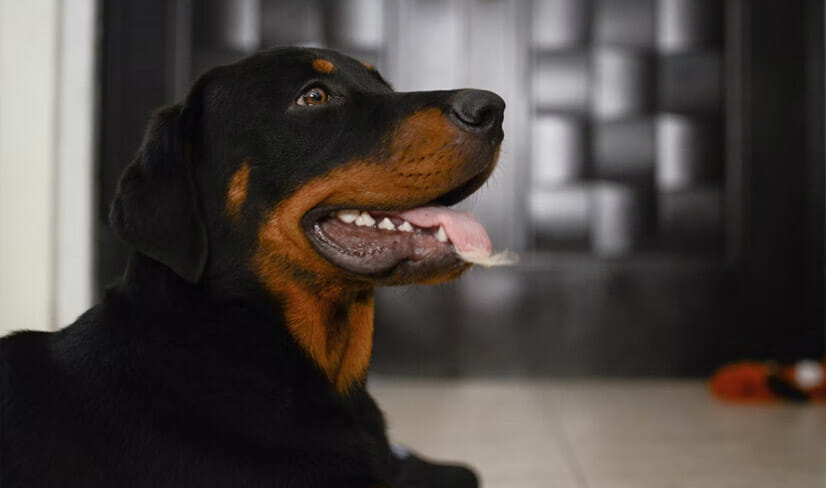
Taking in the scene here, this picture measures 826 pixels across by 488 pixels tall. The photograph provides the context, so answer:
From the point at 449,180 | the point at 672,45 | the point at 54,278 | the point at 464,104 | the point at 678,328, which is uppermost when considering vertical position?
the point at 672,45

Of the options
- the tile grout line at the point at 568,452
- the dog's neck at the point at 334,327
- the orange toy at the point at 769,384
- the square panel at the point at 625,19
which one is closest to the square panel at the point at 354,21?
the square panel at the point at 625,19

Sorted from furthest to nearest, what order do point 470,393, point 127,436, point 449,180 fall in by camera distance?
1. point 470,393
2. point 449,180
3. point 127,436

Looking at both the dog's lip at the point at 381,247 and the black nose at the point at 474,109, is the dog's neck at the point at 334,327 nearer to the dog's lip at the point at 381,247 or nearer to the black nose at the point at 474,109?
the dog's lip at the point at 381,247

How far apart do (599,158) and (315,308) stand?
2752 mm

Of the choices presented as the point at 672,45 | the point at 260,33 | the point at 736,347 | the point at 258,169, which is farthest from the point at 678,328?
the point at 258,169

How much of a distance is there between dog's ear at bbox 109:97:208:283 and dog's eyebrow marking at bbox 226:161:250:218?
0.06m

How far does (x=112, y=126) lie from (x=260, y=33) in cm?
79

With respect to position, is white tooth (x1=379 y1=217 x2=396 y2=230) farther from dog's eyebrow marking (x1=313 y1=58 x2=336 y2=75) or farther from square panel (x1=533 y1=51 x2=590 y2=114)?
square panel (x1=533 y1=51 x2=590 y2=114)

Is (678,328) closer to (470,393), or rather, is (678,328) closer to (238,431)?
(470,393)

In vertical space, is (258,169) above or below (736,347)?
above

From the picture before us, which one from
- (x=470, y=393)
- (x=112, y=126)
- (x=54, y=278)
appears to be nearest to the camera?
(x=54, y=278)

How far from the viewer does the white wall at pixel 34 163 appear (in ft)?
8.21

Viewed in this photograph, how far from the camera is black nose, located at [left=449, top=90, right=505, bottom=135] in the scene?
1443 mm

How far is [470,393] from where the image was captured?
365 cm
